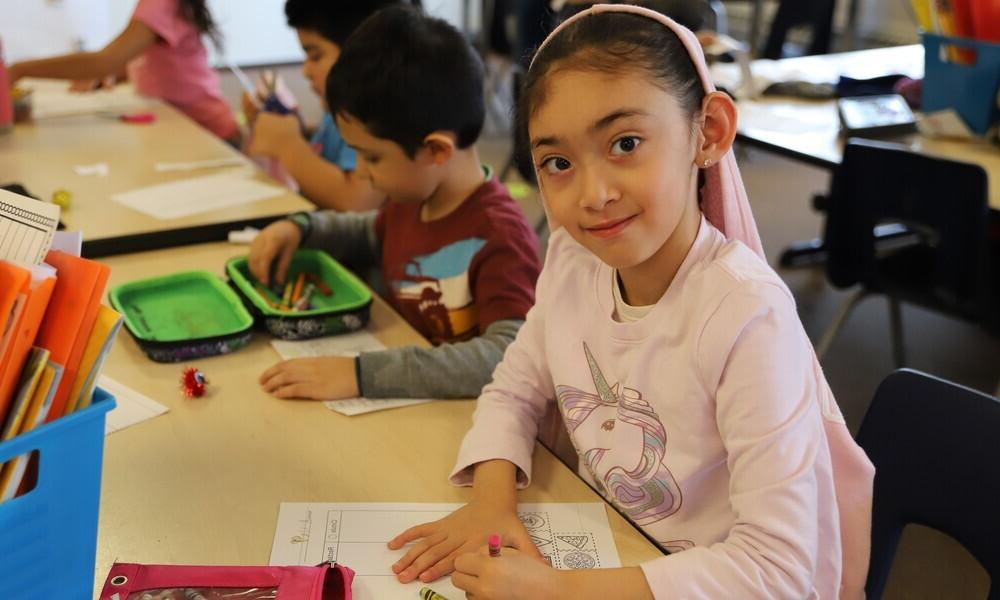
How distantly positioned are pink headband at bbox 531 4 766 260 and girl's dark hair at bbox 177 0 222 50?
2129 millimetres

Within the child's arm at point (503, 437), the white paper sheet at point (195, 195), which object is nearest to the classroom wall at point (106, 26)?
the white paper sheet at point (195, 195)

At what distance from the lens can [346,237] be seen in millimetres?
1808

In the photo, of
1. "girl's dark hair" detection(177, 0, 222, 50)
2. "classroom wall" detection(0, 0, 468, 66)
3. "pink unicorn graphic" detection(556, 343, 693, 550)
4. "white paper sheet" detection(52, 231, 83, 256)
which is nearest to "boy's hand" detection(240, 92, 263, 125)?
"girl's dark hair" detection(177, 0, 222, 50)

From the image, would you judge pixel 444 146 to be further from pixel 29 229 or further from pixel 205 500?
pixel 29 229

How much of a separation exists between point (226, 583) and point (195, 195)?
1.26m

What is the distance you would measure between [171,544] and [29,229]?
36 centimetres

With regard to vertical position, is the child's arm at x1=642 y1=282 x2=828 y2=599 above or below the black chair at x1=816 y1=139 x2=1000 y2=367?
above

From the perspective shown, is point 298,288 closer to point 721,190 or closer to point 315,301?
Answer: point 315,301

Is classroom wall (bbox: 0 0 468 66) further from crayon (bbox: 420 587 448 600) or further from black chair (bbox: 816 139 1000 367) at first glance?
crayon (bbox: 420 587 448 600)

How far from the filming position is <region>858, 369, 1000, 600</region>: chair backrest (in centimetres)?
106

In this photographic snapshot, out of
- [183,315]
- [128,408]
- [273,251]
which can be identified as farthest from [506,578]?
[273,251]

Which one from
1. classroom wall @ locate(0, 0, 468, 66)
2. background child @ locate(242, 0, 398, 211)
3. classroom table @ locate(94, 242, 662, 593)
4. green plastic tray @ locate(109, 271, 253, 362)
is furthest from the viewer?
classroom wall @ locate(0, 0, 468, 66)

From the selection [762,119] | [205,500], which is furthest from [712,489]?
[762,119]

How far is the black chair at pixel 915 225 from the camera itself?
2.05 meters
